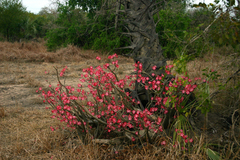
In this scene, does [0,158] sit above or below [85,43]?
below

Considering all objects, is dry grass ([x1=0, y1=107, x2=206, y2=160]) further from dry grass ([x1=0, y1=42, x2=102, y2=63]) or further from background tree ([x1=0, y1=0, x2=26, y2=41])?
background tree ([x1=0, y1=0, x2=26, y2=41])

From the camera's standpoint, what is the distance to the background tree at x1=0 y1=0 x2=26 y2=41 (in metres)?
19.8

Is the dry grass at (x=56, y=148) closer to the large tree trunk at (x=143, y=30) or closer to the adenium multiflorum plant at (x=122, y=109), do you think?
the adenium multiflorum plant at (x=122, y=109)

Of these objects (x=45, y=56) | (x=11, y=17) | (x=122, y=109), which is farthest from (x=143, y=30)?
(x=11, y=17)

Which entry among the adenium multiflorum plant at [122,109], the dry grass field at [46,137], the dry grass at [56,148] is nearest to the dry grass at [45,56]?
the dry grass field at [46,137]

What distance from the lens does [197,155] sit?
234cm

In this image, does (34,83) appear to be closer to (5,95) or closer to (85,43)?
(5,95)

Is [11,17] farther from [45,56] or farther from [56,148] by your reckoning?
[56,148]

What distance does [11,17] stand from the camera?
66.7 feet

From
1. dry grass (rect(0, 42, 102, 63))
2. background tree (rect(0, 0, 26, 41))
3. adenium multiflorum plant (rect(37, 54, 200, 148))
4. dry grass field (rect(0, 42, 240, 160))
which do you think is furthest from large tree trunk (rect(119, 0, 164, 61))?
background tree (rect(0, 0, 26, 41))

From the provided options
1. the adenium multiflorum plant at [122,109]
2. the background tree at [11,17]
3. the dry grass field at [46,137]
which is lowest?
the dry grass field at [46,137]

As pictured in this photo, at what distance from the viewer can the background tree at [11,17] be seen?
19.8m

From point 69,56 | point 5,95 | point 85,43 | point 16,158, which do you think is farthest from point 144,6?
point 85,43

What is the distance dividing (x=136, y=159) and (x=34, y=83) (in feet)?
16.1
